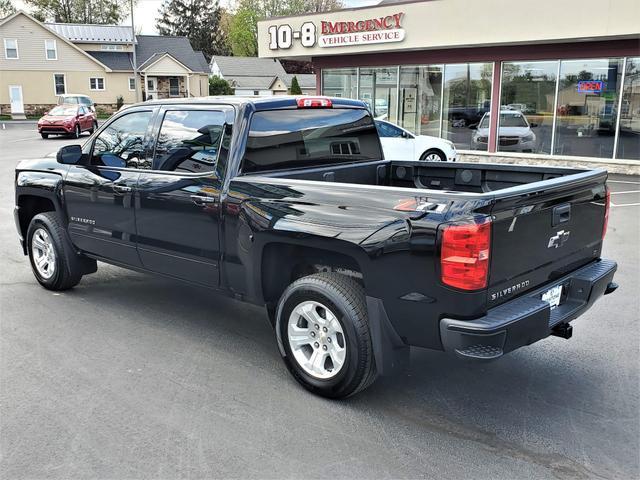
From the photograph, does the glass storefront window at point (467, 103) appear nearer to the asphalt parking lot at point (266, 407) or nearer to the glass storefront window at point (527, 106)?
the glass storefront window at point (527, 106)

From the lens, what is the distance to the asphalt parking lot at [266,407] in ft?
11.0

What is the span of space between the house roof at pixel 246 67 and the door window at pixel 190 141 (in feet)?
216

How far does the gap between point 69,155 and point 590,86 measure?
14.9 metres

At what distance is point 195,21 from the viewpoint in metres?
88.4

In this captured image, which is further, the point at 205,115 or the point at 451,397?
the point at 205,115

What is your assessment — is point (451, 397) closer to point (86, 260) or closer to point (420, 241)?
point (420, 241)

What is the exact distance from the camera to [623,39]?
15.7 meters

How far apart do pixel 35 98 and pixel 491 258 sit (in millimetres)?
54754

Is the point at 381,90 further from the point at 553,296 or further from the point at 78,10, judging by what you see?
the point at 78,10

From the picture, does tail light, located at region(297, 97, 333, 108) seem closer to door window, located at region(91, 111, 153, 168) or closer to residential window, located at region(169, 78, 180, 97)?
door window, located at region(91, 111, 153, 168)

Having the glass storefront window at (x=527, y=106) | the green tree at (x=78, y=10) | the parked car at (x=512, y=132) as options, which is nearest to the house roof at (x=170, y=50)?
the green tree at (x=78, y=10)

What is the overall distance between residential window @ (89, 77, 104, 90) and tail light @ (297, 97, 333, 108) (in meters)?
53.3

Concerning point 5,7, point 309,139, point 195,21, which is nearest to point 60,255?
point 309,139

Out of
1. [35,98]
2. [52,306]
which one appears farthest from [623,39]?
[35,98]
